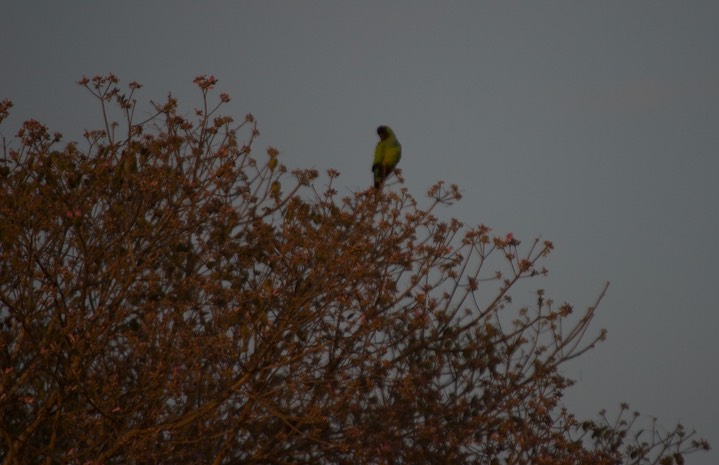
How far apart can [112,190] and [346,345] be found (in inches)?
125

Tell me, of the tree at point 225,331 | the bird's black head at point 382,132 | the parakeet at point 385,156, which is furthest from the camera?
the bird's black head at point 382,132

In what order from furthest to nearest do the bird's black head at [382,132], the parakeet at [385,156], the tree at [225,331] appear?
the bird's black head at [382,132] < the parakeet at [385,156] < the tree at [225,331]

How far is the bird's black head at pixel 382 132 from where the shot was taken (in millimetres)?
15363

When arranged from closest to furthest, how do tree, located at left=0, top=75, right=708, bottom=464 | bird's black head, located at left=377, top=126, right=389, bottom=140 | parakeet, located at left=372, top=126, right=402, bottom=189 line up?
1. tree, located at left=0, top=75, right=708, bottom=464
2. parakeet, located at left=372, top=126, right=402, bottom=189
3. bird's black head, located at left=377, top=126, right=389, bottom=140

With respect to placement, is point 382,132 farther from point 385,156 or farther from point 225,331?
point 225,331

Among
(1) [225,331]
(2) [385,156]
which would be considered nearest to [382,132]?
(2) [385,156]

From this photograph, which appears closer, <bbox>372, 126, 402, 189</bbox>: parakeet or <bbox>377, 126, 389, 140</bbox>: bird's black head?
<bbox>372, 126, 402, 189</bbox>: parakeet

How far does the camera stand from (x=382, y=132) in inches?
608

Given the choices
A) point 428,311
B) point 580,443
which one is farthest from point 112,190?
point 580,443

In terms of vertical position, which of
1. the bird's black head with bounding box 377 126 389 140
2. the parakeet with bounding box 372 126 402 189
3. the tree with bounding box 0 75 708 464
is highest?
the bird's black head with bounding box 377 126 389 140

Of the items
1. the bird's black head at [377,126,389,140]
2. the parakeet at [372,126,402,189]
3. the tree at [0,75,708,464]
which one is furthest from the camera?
the bird's black head at [377,126,389,140]

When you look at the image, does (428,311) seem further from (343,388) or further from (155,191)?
(155,191)

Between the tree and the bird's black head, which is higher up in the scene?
the bird's black head

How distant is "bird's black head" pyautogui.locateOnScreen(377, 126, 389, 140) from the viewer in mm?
15363
